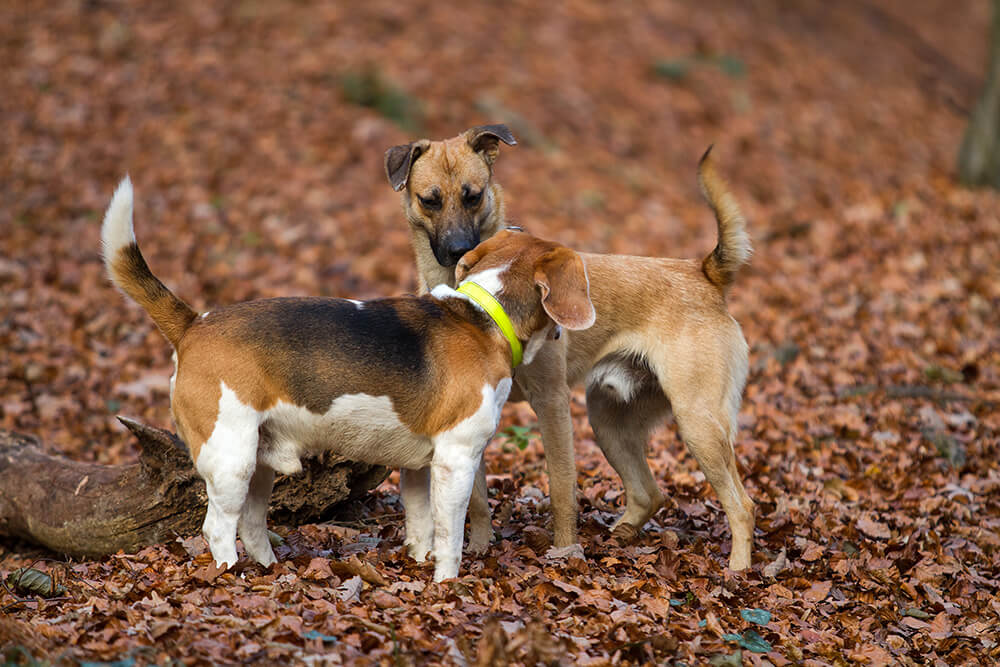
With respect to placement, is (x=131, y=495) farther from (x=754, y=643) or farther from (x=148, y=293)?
(x=754, y=643)

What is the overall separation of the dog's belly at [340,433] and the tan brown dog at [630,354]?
41.8 inches

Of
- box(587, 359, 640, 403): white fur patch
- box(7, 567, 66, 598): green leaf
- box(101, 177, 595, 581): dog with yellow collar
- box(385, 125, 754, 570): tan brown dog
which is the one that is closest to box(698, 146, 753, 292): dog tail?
box(385, 125, 754, 570): tan brown dog

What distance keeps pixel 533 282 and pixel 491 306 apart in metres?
0.27

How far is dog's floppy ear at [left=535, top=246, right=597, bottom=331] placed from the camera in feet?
16.8

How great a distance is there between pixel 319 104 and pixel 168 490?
424 inches

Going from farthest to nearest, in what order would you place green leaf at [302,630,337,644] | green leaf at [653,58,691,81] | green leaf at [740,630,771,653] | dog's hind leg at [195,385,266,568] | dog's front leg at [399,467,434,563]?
green leaf at [653,58,691,81] → dog's front leg at [399,467,434,563] → green leaf at [740,630,771,653] → dog's hind leg at [195,385,266,568] → green leaf at [302,630,337,644]

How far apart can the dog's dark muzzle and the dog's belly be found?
69.1 inches

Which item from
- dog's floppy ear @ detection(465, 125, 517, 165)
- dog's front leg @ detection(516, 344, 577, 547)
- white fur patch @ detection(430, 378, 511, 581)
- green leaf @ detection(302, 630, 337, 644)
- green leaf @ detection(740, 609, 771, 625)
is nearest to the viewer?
green leaf @ detection(302, 630, 337, 644)

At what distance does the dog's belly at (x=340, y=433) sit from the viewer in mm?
5113

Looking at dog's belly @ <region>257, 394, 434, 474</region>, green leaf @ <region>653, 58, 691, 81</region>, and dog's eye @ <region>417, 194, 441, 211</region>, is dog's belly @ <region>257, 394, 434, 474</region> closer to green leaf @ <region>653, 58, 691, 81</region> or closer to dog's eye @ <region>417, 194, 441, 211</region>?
dog's eye @ <region>417, 194, 441, 211</region>

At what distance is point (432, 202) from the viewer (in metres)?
6.92

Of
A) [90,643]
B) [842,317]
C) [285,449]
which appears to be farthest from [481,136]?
[842,317]

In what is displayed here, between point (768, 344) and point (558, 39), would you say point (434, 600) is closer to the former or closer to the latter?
point (768, 344)

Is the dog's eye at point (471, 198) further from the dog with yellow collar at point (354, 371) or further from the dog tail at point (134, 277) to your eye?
the dog tail at point (134, 277)
